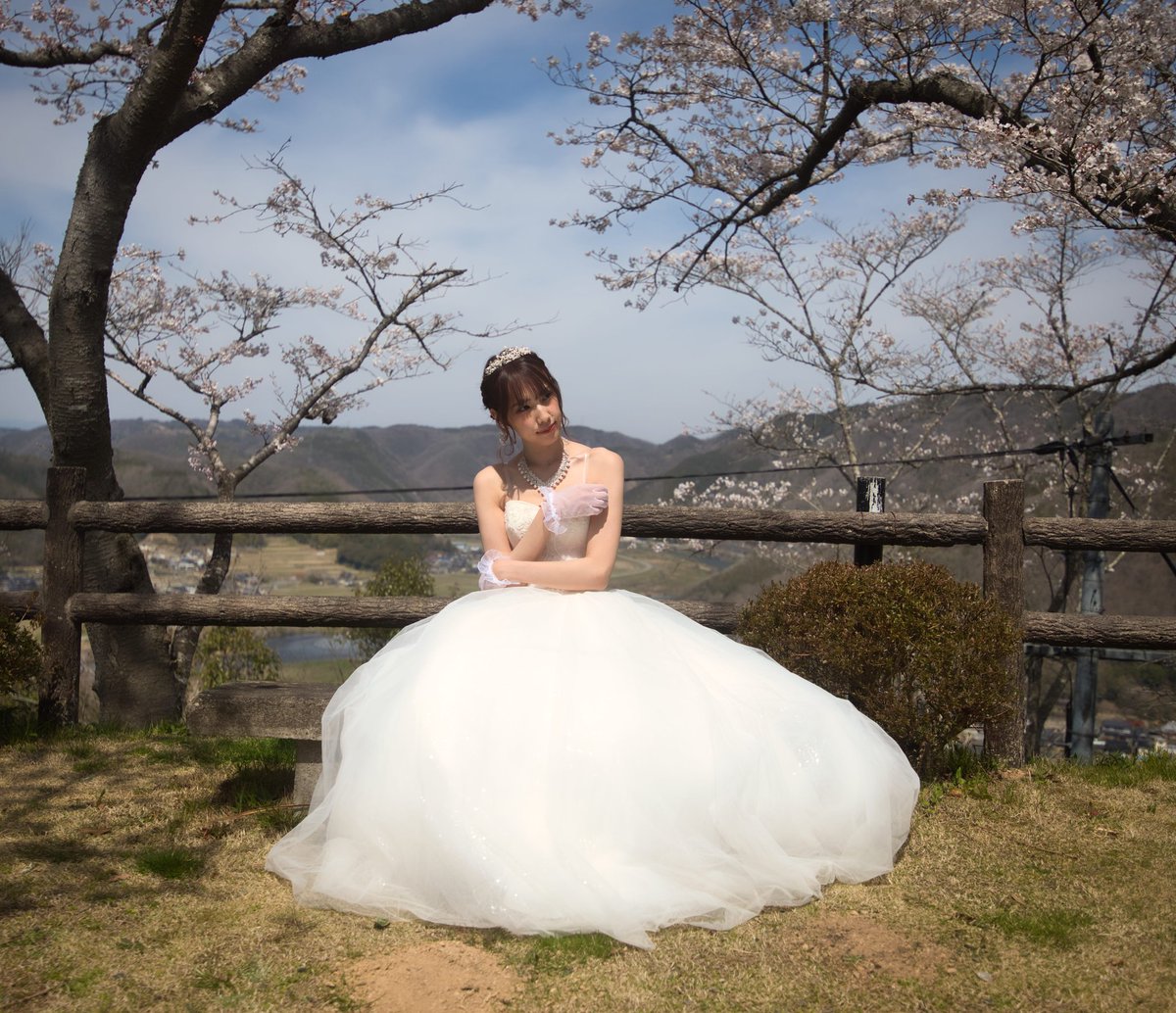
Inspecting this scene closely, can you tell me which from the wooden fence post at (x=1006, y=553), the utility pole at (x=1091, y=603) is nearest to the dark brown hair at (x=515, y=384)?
the wooden fence post at (x=1006, y=553)

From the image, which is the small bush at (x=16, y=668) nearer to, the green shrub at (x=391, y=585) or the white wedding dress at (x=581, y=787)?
the white wedding dress at (x=581, y=787)

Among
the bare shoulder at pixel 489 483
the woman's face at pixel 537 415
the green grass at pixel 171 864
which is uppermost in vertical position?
the woman's face at pixel 537 415

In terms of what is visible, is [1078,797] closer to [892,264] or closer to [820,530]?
[820,530]

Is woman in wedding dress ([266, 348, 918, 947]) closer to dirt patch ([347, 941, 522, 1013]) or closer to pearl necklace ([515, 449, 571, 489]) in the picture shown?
dirt patch ([347, 941, 522, 1013])

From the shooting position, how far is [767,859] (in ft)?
9.82

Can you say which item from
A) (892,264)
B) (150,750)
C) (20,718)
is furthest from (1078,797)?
(892,264)

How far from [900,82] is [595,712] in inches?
232

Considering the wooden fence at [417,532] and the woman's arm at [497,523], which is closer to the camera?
the woman's arm at [497,523]

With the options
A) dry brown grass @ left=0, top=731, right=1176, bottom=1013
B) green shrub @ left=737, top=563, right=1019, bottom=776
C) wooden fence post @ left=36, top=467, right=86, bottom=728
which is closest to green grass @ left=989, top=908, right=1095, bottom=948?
dry brown grass @ left=0, top=731, right=1176, bottom=1013

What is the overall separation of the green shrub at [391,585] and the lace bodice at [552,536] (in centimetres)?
853

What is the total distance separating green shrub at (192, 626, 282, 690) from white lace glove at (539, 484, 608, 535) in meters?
9.29

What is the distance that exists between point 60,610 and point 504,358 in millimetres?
3469

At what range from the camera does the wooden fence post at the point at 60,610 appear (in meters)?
5.53

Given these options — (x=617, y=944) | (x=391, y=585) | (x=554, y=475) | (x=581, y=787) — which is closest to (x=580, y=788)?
(x=581, y=787)
